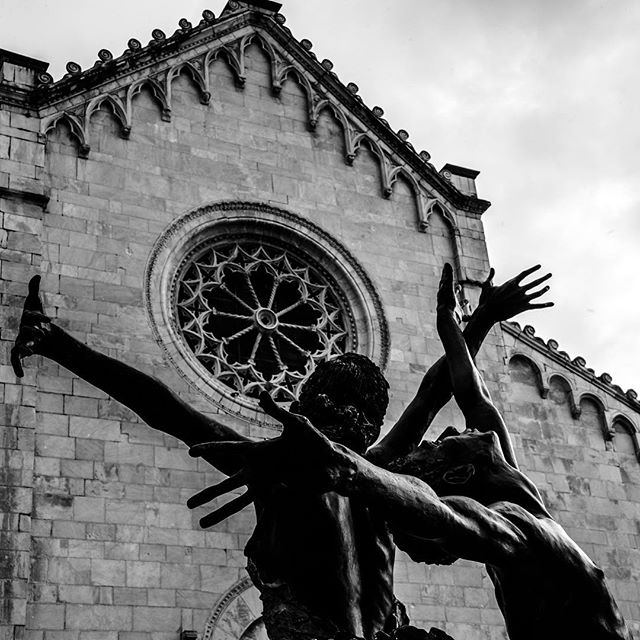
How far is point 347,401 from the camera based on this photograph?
4.98 metres

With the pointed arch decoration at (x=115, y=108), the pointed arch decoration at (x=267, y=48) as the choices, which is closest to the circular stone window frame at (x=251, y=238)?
the pointed arch decoration at (x=115, y=108)

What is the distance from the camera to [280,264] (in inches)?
616

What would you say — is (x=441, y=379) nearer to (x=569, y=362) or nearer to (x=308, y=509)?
(x=308, y=509)

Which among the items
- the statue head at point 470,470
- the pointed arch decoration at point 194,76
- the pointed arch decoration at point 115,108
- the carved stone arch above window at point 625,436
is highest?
the pointed arch decoration at point 194,76

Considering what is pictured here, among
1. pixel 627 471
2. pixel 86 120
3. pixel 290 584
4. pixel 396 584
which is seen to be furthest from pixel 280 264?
pixel 290 584

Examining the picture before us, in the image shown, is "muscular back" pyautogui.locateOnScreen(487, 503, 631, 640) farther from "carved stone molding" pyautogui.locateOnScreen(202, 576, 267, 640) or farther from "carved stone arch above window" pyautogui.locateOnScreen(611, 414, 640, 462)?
"carved stone arch above window" pyautogui.locateOnScreen(611, 414, 640, 462)

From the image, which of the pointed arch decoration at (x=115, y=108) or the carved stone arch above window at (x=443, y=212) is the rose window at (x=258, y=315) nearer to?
the pointed arch decoration at (x=115, y=108)

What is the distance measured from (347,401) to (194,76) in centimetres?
1203

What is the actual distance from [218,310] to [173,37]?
4013 millimetres

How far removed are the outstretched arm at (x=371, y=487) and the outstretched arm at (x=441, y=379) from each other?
156 cm

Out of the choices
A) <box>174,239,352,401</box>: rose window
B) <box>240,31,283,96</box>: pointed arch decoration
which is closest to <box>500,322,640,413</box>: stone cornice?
<box>174,239,352,401</box>: rose window

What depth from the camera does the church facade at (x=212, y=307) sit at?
12172mm

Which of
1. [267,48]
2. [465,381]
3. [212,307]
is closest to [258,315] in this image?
[212,307]

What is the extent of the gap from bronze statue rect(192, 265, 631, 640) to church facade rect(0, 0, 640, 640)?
7754 millimetres
